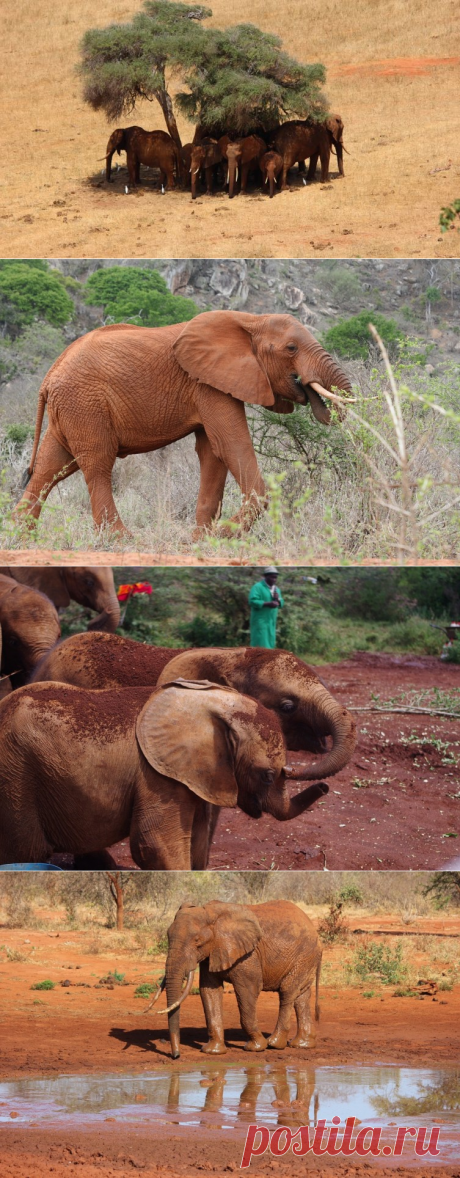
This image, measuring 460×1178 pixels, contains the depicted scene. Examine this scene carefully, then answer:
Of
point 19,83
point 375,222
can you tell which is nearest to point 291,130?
point 375,222

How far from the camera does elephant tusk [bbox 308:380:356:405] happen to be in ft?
39.4

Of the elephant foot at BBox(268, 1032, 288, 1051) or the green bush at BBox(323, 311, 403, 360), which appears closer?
the elephant foot at BBox(268, 1032, 288, 1051)

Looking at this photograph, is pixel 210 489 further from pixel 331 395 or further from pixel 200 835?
pixel 200 835

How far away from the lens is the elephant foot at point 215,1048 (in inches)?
368

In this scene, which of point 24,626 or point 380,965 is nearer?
point 24,626

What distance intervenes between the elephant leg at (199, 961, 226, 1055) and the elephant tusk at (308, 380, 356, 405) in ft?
16.7

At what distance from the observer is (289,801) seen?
972 cm

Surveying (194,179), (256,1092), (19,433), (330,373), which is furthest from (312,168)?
(256,1092)

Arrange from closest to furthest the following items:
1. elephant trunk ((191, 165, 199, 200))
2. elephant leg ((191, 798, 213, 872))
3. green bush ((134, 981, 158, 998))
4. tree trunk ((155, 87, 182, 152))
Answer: elephant leg ((191, 798, 213, 872)) → green bush ((134, 981, 158, 998)) → elephant trunk ((191, 165, 199, 200)) → tree trunk ((155, 87, 182, 152))

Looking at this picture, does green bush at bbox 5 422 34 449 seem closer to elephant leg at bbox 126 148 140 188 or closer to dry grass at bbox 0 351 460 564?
dry grass at bbox 0 351 460 564

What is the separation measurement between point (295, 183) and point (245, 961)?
25.8 meters

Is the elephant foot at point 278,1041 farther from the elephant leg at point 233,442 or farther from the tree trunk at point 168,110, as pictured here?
the tree trunk at point 168,110

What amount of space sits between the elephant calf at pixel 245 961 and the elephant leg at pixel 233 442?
395 centimetres

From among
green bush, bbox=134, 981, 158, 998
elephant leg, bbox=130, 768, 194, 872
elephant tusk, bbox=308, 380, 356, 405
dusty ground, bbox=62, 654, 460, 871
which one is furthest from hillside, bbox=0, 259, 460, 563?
green bush, bbox=134, 981, 158, 998
